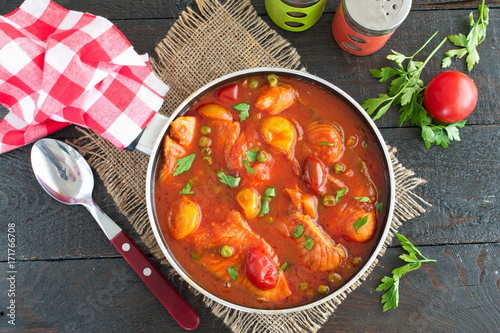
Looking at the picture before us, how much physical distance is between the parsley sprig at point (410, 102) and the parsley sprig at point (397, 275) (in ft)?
2.27

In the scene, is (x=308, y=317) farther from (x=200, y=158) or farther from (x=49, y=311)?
(x=49, y=311)

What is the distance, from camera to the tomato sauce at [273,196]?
2354 mm

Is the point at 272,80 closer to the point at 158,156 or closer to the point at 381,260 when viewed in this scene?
the point at 158,156

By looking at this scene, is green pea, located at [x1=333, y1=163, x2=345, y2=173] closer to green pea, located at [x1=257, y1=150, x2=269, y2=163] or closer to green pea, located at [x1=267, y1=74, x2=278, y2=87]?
green pea, located at [x1=257, y1=150, x2=269, y2=163]

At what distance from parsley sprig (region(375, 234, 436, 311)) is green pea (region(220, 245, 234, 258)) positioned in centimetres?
105

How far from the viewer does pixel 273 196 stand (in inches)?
93.8

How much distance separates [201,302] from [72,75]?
5.33 feet

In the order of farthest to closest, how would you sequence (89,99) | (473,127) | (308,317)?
(473,127) → (308,317) → (89,99)

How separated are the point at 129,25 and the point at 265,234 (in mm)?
1738

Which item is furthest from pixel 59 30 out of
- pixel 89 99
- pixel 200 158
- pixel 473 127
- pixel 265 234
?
pixel 473 127

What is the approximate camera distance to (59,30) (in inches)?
94.3

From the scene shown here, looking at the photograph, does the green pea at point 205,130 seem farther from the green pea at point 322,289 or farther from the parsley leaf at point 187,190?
the green pea at point 322,289

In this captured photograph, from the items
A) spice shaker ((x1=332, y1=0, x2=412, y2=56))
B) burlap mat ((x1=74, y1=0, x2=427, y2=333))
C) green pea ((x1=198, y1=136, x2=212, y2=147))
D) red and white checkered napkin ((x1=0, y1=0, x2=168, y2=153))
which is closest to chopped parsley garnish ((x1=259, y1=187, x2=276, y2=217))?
green pea ((x1=198, y1=136, x2=212, y2=147))

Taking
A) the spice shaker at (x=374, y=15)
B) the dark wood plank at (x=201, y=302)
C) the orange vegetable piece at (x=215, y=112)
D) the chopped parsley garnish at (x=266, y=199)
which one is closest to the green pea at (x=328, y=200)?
the chopped parsley garnish at (x=266, y=199)
